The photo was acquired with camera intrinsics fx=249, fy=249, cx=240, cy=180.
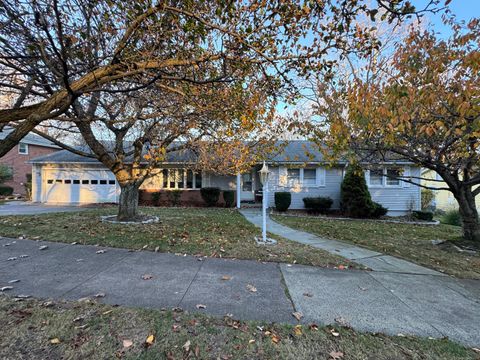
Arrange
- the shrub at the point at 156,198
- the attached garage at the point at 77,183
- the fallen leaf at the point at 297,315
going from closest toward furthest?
the fallen leaf at the point at 297,315, the shrub at the point at 156,198, the attached garage at the point at 77,183

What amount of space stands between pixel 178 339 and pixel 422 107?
5.45 m

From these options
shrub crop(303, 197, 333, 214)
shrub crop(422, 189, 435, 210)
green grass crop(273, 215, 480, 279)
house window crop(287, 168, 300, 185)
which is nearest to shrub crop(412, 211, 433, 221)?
shrub crop(422, 189, 435, 210)

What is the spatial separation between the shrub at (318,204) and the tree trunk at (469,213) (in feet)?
23.3

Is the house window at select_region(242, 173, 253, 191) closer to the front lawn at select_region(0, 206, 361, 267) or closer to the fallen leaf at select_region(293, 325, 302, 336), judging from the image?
the front lawn at select_region(0, 206, 361, 267)

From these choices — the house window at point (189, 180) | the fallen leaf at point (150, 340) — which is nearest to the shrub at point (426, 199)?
the house window at point (189, 180)

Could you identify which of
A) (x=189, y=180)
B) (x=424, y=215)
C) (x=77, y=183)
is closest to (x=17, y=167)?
(x=77, y=183)

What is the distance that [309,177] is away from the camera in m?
15.1

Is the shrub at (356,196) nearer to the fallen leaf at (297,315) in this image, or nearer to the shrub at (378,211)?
the shrub at (378,211)

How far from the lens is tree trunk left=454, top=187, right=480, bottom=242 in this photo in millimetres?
6957

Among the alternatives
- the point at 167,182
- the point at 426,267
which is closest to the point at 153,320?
the point at 426,267

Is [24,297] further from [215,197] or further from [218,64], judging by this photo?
[215,197]

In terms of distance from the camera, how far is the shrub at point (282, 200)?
14.0 meters

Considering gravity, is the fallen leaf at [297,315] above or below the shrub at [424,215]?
above

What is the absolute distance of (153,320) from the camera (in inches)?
110
